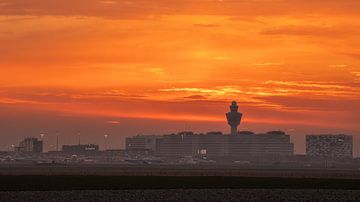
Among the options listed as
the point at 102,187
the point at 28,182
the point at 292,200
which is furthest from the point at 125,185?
the point at 292,200

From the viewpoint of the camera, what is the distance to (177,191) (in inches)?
3607

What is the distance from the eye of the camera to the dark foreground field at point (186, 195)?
3263 inches

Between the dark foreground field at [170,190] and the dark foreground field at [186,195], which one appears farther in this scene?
the dark foreground field at [170,190]

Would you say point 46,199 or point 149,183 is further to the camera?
point 149,183

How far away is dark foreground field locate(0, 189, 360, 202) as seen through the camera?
8288 cm

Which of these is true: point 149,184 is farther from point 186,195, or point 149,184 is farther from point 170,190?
point 186,195

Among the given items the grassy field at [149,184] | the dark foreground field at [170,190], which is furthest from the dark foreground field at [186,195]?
the grassy field at [149,184]

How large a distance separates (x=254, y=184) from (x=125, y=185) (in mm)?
17857

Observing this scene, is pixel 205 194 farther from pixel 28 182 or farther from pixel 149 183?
pixel 28 182

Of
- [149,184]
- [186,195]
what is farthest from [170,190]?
[149,184]

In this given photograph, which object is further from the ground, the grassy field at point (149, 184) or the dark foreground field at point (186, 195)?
the grassy field at point (149, 184)

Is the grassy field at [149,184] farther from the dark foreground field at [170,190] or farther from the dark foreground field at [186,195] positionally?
the dark foreground field at [186,195]

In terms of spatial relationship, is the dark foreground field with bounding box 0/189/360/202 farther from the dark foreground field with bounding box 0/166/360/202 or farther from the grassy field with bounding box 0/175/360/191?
the grassy field with bounding box 0/175/360/191

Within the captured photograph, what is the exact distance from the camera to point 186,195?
87000 millimetres
